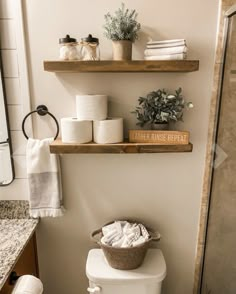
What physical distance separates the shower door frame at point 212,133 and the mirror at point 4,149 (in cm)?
100

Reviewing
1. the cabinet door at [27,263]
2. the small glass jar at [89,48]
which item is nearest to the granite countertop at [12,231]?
the cabinet door at [27,263]

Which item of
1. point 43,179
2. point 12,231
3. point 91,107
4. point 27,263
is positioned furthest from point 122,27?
point 27,263

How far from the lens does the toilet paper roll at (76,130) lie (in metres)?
1.11

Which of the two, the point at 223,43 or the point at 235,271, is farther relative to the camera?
the point at 235,271

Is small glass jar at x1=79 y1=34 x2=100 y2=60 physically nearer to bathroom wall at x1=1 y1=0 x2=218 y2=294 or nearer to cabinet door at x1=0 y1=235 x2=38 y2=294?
bathroom wall at x1=1 y1=0 x2=218 y2=294

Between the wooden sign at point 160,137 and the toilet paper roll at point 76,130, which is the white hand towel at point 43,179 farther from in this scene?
the wooden sign at point 160,137

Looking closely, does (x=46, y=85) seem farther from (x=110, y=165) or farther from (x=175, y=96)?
(x=175, y=96)

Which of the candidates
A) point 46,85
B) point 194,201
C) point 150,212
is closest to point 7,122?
point 46,85

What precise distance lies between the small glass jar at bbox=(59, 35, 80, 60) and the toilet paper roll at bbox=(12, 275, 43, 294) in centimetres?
94

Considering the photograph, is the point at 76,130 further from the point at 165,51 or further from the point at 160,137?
the point at 165,51

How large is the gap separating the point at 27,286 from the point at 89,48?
39.7 inches

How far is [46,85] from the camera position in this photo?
1210mm

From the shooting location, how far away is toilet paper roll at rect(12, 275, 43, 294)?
39.4 inches

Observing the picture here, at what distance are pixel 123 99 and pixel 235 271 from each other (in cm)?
121
